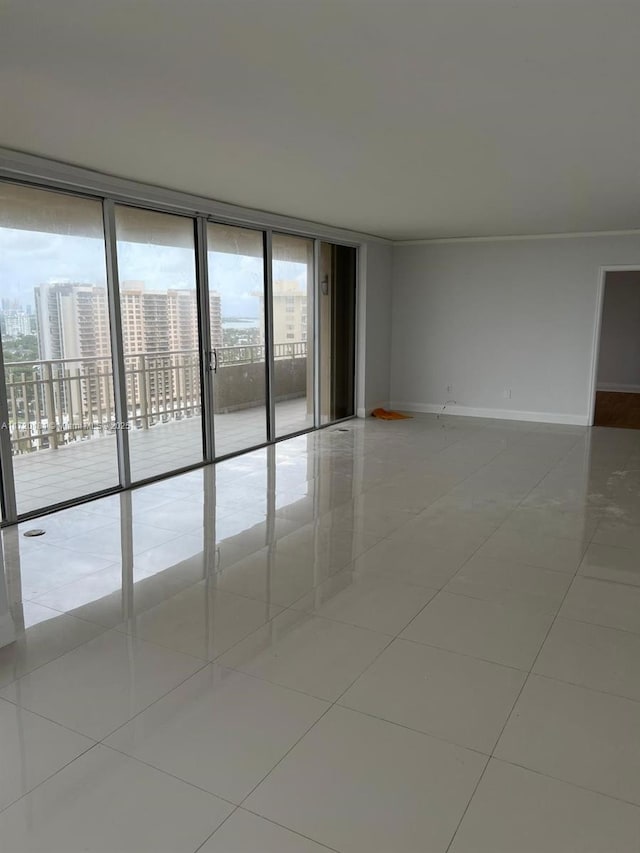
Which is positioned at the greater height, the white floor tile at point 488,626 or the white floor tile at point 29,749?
the white floor tile at point 488,626

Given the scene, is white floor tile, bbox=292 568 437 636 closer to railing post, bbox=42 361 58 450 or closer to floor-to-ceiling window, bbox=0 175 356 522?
floor-to-ceiling window, bbox=0 175 356 522

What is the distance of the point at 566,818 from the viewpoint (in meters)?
1.73

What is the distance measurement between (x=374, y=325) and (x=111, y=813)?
703cm

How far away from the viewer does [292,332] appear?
706 cm

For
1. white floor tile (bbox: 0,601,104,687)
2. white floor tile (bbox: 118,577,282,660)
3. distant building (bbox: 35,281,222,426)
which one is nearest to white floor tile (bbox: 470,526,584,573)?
white floor tile (bbox: 118,577,282,660)

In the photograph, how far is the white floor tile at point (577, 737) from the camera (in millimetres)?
1886

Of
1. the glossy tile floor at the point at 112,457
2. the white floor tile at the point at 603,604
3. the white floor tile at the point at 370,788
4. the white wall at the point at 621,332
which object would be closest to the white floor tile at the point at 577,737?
the white floor tile at the point at 370,788

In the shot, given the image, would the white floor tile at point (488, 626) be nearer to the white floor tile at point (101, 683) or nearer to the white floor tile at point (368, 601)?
the white floor tile at point (368, 601)

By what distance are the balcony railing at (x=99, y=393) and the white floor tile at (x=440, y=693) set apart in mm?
2961

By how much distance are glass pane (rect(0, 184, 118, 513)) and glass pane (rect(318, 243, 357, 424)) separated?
128 inches

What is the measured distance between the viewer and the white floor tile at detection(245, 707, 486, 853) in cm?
169

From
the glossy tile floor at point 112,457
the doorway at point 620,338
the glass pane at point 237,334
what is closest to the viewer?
the glossy tile floor at point 112,457

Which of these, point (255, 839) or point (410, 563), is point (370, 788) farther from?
point (410, 563)

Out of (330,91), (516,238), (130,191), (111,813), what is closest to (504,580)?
(111,813)
